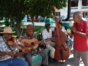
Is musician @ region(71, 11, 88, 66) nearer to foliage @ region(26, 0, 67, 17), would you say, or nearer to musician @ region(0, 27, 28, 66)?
musician @ region(0, 27, 28, 66)

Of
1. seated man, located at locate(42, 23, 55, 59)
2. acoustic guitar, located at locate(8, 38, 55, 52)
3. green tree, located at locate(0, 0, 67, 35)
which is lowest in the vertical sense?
seated man, located at locate(42, 23, 55, 59)

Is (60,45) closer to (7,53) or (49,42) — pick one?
A: (49,42)

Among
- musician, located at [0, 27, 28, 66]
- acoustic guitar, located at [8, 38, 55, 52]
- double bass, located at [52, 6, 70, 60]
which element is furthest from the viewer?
double bass, located at [52, 6, 70, 60]

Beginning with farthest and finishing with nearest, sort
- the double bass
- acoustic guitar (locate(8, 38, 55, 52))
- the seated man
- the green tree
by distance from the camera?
the green tree < the seated man < the double bass < acoustic guitar (locate(8, 38, 55, 52))

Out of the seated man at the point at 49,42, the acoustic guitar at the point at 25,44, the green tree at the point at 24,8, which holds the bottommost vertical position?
the seated man at the point at 49,42

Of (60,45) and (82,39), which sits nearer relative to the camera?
(82,39)

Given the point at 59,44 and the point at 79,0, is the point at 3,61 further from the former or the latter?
the point at 79,0

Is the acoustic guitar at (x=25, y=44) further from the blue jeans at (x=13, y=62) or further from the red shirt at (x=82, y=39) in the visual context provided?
the red shirt at (x=82, y=39)

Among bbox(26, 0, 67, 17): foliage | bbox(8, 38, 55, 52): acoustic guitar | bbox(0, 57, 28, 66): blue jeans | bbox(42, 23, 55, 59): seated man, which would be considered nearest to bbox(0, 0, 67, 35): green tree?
bbox(26, 0, 67, 17): foliage

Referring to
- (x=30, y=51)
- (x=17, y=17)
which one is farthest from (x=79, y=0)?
(x=30, y=51)

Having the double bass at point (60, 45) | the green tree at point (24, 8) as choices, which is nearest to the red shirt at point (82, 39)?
the double bass at point (60, 45)

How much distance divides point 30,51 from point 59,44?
1272 mm

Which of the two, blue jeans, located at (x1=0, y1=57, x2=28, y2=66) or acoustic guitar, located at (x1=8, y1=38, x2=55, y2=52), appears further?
acoustic guitar, located at (x1=8, y1=38, x2=55, y2=52)

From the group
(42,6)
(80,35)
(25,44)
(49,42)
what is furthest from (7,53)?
(42,6)
